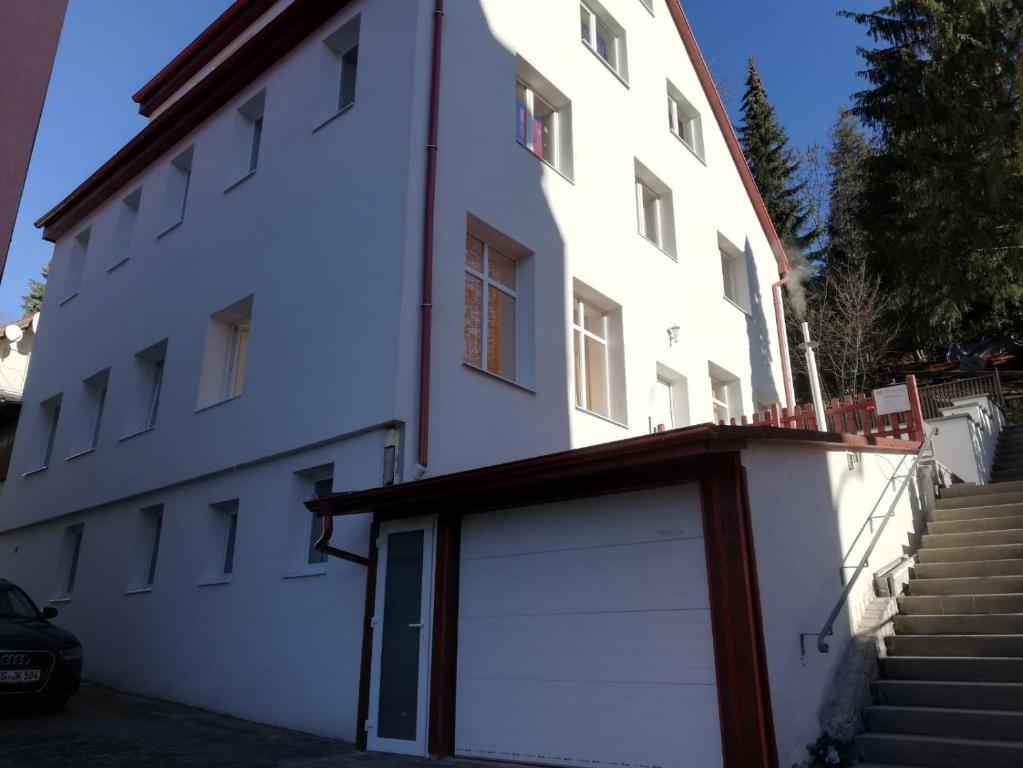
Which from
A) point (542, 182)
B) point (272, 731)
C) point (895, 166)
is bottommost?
point (272, 731)

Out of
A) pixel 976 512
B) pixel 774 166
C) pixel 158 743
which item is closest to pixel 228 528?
pixel 158 743

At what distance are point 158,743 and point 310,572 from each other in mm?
2249

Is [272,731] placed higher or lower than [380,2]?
lower

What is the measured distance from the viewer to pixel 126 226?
1616 cm

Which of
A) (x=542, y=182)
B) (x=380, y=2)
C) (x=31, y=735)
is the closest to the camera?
(x=31, y=735)

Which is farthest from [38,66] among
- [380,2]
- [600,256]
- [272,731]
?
[600,256]

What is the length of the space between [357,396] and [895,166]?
71.2 ft

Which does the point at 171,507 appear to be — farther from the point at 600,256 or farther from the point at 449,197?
the point at 600,256

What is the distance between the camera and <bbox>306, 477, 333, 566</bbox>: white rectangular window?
367 inches

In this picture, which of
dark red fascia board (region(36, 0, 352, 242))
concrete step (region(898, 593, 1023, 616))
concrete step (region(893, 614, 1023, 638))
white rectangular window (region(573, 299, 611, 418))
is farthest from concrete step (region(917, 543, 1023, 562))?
dark red fascia board (region(36, 0, 352, 242))

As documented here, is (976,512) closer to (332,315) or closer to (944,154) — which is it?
(332,315)

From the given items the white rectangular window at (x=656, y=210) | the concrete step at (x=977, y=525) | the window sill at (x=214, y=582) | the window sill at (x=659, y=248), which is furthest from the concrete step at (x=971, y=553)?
the window sill at (x=214, y=582)

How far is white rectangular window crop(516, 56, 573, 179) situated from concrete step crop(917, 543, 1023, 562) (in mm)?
7538

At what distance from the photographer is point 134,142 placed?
15.1m
